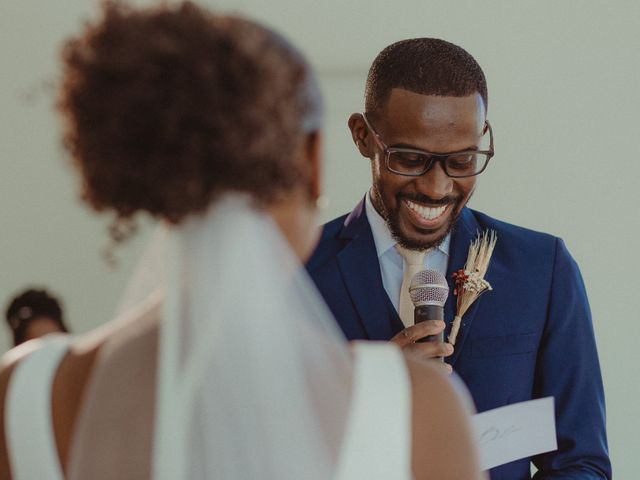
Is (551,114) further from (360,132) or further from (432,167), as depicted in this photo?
(432,167)

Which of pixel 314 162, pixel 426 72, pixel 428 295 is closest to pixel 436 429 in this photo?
pixel 314 162

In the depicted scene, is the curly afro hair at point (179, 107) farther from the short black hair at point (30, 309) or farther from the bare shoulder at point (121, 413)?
the short black hair at point (30, 309)

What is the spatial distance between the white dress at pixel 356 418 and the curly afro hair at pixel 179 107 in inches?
11.0

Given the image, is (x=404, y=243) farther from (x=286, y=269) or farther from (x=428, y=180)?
(x=286, y=269)

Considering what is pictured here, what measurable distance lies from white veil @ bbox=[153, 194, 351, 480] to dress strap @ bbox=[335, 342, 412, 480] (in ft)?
0.06

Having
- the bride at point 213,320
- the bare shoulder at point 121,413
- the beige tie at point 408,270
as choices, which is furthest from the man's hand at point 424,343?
the bare shoulder at point 121,413

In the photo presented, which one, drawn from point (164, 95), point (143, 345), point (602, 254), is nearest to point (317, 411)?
point (143, 345)

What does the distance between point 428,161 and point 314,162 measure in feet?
4.47

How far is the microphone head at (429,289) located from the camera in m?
2.67

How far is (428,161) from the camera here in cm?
292

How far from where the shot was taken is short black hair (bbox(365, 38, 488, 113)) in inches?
119

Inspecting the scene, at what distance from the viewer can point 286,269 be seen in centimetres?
157

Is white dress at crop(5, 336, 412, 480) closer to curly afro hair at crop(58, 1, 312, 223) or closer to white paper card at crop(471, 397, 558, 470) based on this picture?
curly afro hair at crop(58, 1, 312, 223)

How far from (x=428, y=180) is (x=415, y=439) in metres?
1.42
